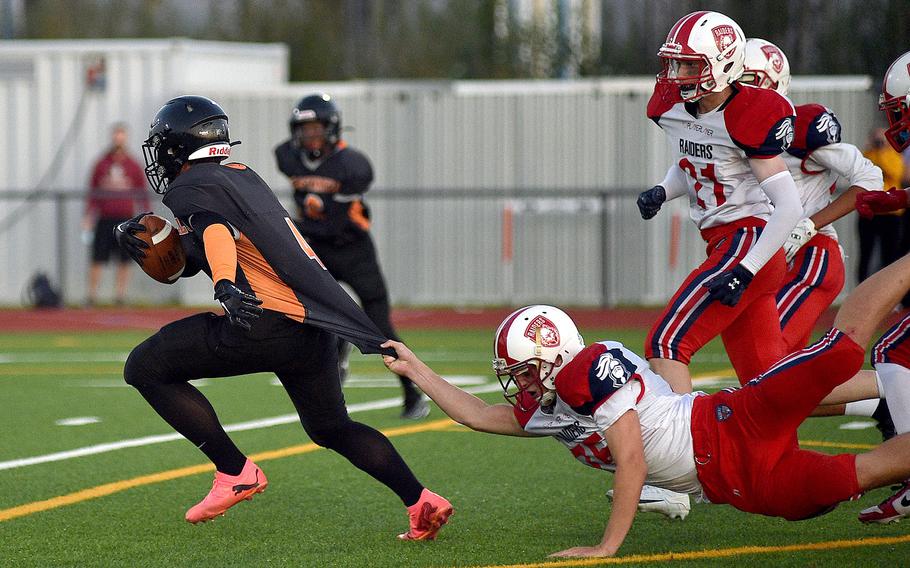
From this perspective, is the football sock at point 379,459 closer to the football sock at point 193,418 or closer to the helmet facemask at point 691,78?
the football sock at point 193,418

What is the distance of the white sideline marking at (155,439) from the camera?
23.5 ft

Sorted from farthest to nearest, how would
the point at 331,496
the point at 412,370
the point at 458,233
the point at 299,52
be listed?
1. the point at 299,52
2. the point at 458,233
3. the point at 331,496
4. the point at 412,370

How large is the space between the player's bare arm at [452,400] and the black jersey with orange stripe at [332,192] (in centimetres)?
366

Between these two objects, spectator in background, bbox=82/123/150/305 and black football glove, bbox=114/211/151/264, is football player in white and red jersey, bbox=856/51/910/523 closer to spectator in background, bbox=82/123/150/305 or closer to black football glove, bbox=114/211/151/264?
black football glove, bbox=114/211/151/264

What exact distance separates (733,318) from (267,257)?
189cm

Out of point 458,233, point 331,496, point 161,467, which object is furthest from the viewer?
point 458,233

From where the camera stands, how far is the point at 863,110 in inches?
634

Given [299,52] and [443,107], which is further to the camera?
[299,52]

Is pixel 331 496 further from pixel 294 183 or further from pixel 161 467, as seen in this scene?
pixel 294 183

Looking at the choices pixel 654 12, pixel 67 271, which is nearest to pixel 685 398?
pixel 67 271

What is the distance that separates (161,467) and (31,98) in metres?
12.2

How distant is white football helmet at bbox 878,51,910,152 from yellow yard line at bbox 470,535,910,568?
4.86 ft

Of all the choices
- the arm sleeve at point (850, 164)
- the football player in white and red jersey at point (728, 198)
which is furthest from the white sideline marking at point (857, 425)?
the football player in white and red jersey at point (728, 198)

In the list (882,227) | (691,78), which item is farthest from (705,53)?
(882,227)
